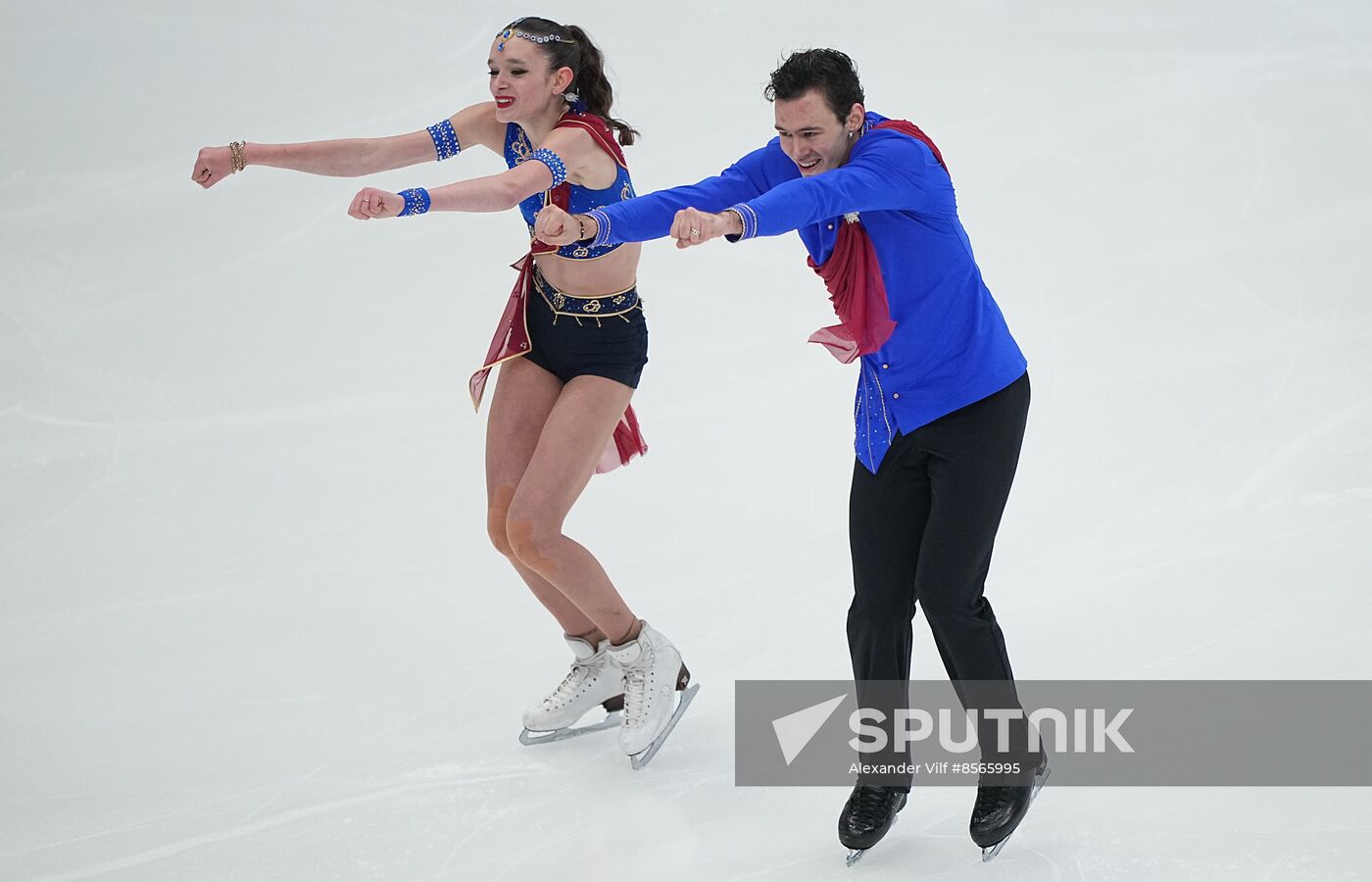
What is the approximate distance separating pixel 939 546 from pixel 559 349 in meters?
1.23

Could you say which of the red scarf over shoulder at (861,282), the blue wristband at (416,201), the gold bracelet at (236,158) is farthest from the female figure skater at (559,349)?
the red scarf over shoulder at (861,282)

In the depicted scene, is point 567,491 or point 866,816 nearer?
point 866,816

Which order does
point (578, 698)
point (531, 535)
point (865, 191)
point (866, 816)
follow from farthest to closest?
point (578, 698) → point (531, 535) → point (866, 816) → point (865, 191)

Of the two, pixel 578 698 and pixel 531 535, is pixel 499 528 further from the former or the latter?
pixel 578 698

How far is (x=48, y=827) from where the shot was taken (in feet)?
10.3

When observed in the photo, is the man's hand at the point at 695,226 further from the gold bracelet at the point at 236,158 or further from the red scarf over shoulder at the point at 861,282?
the gold bracelet at the point at 236,158

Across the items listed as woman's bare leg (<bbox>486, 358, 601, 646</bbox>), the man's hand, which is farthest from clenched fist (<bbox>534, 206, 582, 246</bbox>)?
woman's bare leg (<bbox>486, 358, 601, 646</bbox>)

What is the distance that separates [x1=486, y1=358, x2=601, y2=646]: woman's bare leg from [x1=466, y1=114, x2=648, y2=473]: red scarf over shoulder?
54 mm

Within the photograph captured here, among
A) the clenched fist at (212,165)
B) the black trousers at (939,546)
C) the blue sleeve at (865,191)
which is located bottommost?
the black trousers at (939,546)

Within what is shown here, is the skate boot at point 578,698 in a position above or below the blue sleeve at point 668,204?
below

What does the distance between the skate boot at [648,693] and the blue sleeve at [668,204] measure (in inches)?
48.9

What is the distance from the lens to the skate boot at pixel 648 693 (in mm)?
3416

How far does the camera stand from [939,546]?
2.66 meters

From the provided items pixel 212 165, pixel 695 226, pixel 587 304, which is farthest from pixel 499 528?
pixel 695 226
